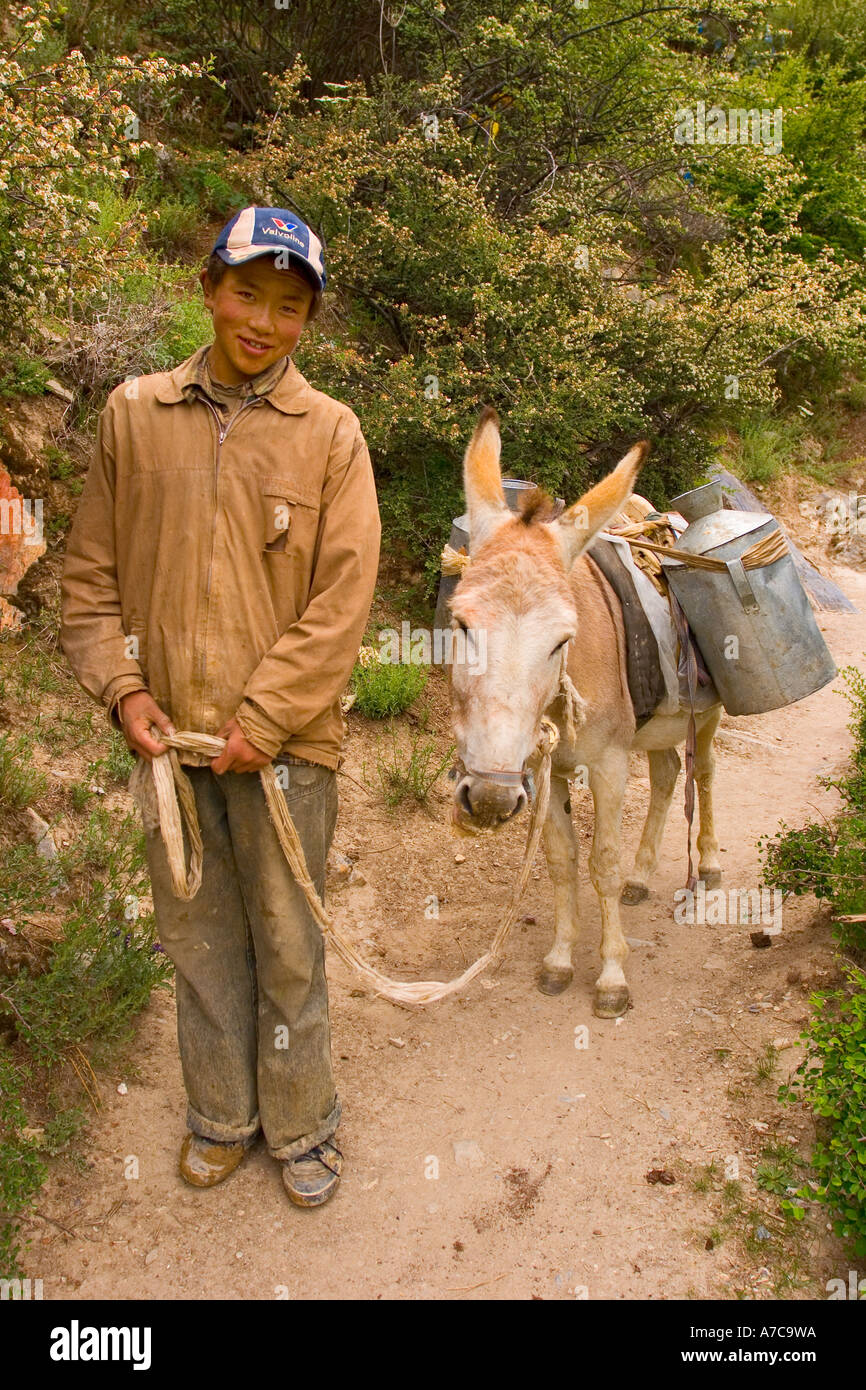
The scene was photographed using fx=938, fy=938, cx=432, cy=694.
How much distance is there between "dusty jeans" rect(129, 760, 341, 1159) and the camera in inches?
111

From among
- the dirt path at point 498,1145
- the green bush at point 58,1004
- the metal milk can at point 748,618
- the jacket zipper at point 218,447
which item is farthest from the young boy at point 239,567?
the metal milk can at point 748,618

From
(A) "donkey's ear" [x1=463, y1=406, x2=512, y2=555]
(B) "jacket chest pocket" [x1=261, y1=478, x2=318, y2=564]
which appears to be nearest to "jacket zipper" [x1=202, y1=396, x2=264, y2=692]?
(B) "jacket chest pocket" [x1=261, y1=478, x2=318, y2=564]

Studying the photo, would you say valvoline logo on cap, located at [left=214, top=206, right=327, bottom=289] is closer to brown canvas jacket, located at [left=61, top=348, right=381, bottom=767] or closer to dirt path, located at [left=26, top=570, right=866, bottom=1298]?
brown canvas jacket, located at [left=61, top=348, right=381, bottom=767]

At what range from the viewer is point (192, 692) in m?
2.69

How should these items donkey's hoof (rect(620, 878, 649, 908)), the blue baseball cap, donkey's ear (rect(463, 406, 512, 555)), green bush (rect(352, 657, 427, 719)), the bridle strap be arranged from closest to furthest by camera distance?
the blue baseball cap < the bridle strap < donkey's ear (rect(463, 406, 512, 555)) < donkey's hoof (rect(620, 878, 649, 908)) < green bush (rect(352, 657, 427, 719))

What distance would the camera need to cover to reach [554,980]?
4309mm

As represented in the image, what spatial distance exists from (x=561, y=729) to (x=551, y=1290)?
1867mm

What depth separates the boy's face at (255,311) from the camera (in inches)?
103

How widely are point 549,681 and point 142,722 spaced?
124 cm

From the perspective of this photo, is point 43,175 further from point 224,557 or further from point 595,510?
point 595,510

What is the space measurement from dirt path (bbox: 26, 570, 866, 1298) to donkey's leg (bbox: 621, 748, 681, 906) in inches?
7.1

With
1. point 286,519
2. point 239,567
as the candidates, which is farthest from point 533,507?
point 239,567

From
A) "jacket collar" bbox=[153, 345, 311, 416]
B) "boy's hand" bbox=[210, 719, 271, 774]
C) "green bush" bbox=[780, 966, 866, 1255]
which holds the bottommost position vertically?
"green bush" bbox=[780, 966, 866, 1255]

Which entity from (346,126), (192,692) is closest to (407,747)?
Result: (192,692)
